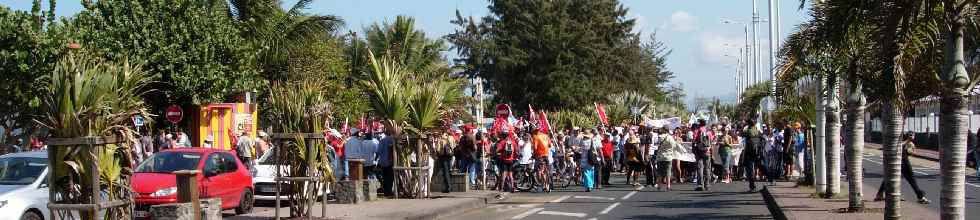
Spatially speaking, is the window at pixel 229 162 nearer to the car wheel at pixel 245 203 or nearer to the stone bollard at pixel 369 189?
the car wheel at pixel 245 203

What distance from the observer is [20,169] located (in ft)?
51.6

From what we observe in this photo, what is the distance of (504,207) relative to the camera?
2091 cm

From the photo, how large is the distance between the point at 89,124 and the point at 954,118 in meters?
8.26

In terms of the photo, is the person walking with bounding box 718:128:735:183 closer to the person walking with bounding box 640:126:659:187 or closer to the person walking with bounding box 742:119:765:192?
the person walking with bounding box 742:119:765:192

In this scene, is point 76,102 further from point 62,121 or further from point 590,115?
point 590,115

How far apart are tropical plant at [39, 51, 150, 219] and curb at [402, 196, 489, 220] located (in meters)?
6.30

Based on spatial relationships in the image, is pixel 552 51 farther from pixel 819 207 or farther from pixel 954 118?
pixel 954 118

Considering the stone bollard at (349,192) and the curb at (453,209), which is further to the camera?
the stone bollard at (349,192)

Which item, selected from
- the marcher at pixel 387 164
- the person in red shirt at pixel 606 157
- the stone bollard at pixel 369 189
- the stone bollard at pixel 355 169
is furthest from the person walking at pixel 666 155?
the stone bollard at pixel 355 169

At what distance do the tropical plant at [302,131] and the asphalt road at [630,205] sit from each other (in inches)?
122

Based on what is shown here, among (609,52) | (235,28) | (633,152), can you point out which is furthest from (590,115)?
(633,152)

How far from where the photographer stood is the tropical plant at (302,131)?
52.2 ft

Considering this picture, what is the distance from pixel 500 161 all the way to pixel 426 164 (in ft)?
11.9

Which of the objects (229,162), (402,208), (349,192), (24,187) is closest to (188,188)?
(24,187)
